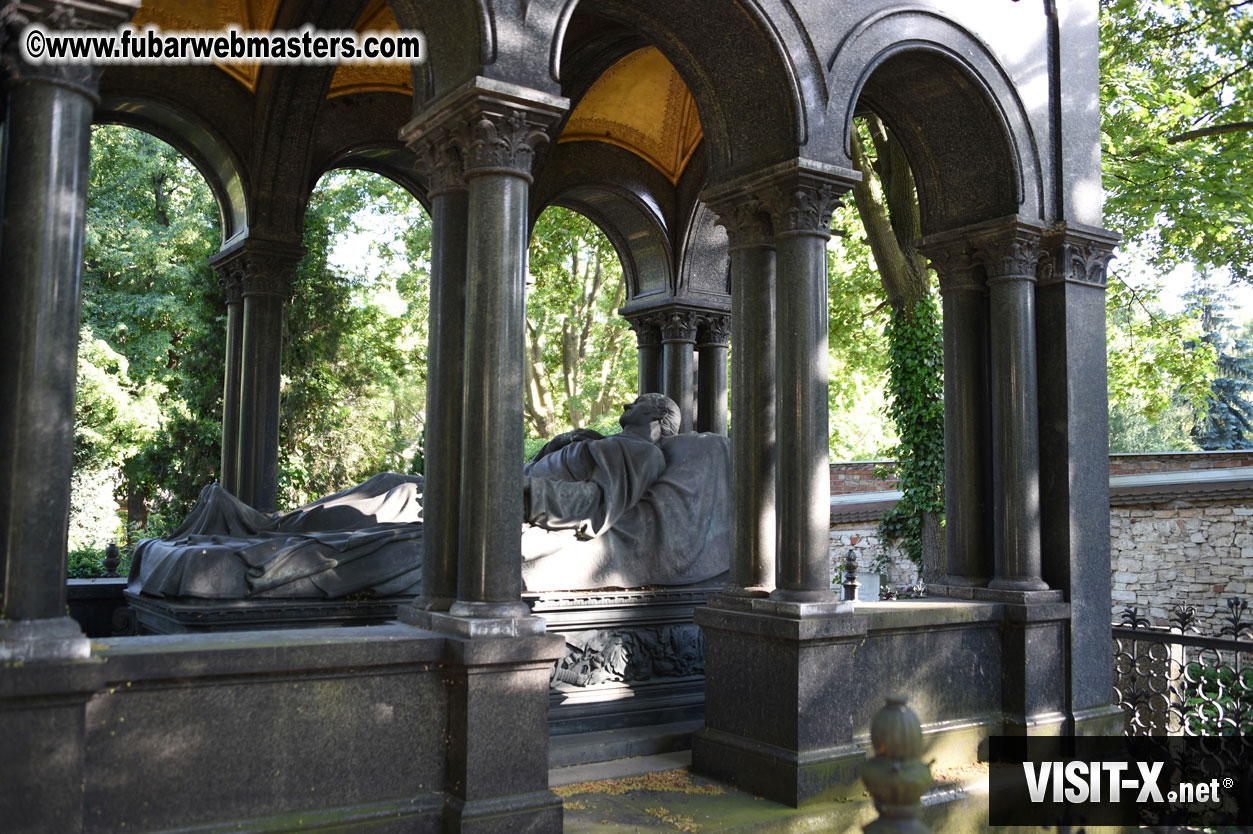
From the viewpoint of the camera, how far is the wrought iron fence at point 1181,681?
21.5 feet

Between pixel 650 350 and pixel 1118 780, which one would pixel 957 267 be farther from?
pixel 1118 780

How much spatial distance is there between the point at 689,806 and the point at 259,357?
5.18 m

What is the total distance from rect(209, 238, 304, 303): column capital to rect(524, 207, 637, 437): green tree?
9.41 meters

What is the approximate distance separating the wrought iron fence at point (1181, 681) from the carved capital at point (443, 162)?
5522 mm

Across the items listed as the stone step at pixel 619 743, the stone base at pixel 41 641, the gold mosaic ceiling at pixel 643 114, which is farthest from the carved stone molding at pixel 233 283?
the stone base at pixel 41 641

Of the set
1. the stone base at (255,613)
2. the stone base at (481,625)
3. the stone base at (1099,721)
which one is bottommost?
the stone base at (1099,721)

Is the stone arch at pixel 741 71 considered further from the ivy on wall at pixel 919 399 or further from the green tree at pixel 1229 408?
the green tree at pixel 1229 408

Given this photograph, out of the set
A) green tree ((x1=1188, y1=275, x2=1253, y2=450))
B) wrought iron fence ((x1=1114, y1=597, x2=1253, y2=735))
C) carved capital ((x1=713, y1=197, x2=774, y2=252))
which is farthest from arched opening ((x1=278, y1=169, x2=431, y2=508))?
green tree ((x1=1188, y1=275, x2=1253, y2=450))

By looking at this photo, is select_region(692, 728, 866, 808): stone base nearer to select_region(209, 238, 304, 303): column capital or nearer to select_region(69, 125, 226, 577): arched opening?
select_region(209, 238, 304, 303): column capital

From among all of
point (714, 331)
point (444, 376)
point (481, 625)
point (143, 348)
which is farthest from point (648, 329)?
point (143, 348)

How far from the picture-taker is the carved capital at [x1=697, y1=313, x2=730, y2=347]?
9922mm

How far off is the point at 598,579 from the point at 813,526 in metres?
1.71

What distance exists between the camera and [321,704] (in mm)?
4285

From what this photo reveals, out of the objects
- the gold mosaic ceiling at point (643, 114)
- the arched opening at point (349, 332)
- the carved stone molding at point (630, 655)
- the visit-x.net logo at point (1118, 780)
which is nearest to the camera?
the visit-x.net logo at point (1118, 780)
